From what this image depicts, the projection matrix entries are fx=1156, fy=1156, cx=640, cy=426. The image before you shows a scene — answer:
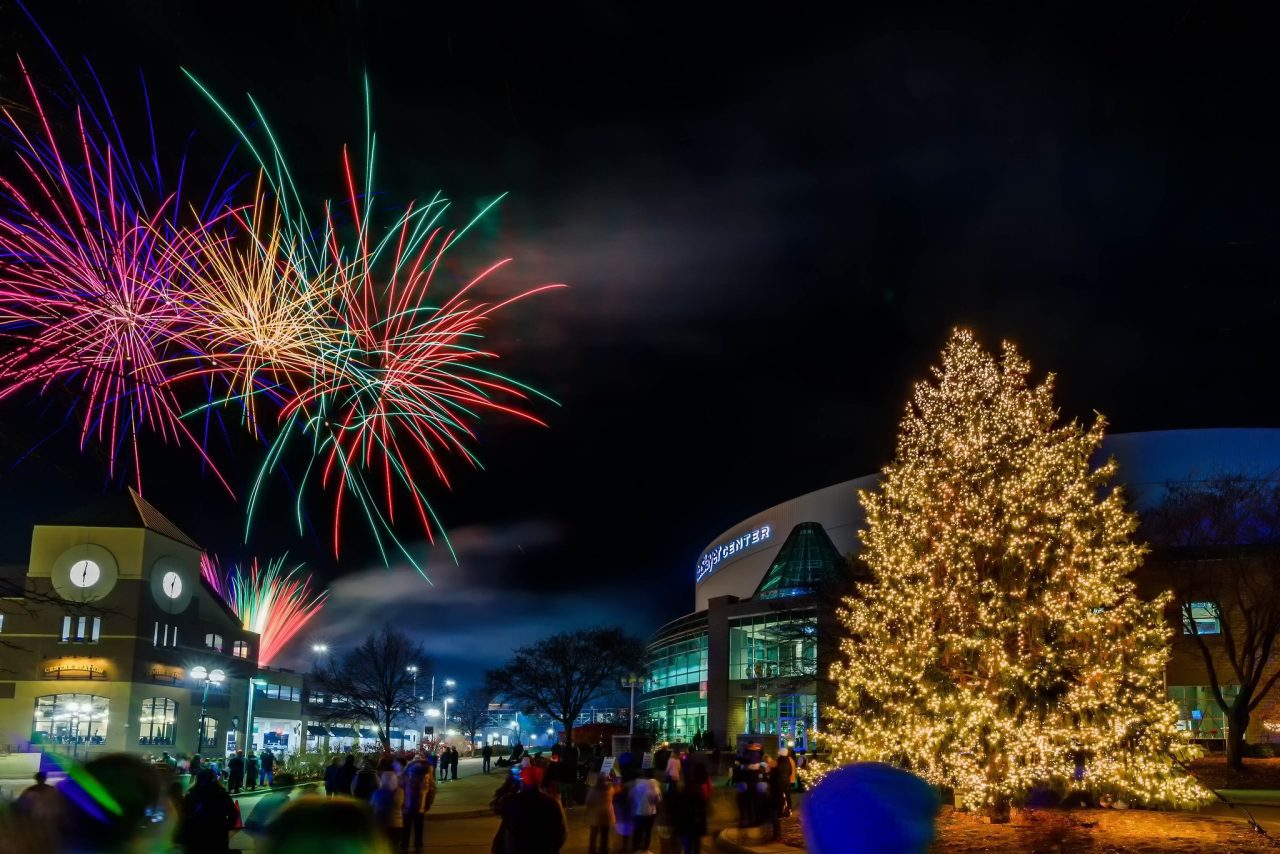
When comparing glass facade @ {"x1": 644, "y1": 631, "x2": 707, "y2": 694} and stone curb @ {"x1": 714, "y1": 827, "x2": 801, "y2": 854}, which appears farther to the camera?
glass facade @ {"x1": 644, "y1": 631, "x2": 707, "y2": 694}

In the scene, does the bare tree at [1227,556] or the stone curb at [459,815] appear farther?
the bare tree at [1227,556]

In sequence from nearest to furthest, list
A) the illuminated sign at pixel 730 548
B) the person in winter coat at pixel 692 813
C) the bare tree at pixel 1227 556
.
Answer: the person in winter coat at pixel 692 813
the bare tree at pixel 1227 556
the illuminated sign at pixel 730 548

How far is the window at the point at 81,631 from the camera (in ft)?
198

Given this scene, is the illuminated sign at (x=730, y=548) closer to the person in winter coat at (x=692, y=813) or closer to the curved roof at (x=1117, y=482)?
the curved roof at (x=1117, y=482)

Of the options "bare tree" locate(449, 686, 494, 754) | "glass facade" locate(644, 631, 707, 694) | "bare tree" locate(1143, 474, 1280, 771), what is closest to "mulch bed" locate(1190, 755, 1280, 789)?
"bare tree" locate(1143, 474, 1280, 771)

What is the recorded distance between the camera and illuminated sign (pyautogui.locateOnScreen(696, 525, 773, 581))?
93.4m

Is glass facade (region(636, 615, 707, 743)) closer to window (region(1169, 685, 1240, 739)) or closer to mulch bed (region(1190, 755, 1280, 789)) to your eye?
window (region(1169, 685, 1240, 739))

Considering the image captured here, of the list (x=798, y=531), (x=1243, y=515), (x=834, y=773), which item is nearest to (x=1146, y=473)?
(x=798, y=531)

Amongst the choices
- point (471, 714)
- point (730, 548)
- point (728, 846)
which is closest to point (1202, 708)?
point (728, 846)

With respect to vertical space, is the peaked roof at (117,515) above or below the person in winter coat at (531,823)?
above

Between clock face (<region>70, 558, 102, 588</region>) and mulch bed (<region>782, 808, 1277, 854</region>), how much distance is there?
51.7 m

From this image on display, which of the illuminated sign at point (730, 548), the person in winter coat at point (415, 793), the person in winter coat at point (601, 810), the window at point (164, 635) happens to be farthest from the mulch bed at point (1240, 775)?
the illuminated sign at point (730, 548)

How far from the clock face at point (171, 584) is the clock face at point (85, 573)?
11.7 ft

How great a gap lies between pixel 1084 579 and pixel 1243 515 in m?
23.8
